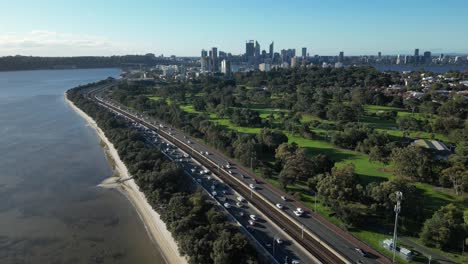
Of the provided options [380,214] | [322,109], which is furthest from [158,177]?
[322,109]

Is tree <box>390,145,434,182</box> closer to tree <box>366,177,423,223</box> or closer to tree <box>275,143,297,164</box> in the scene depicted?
Result: tree <box>366,177,423,223</box>

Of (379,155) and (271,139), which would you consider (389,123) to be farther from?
(271,139)

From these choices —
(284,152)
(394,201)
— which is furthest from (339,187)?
(284,152)

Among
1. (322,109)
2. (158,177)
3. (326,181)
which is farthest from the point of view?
(322,109)

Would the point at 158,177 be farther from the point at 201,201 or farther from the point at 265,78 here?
the point at 265,78

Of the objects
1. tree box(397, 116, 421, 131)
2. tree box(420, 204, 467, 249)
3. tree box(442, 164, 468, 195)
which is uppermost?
tree box(397, 116, 421, 131)

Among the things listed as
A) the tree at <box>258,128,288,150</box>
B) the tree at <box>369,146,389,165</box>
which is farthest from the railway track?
the tree at <box>369,146,389,165</box>

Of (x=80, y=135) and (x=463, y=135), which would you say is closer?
(x=463, y=135)
